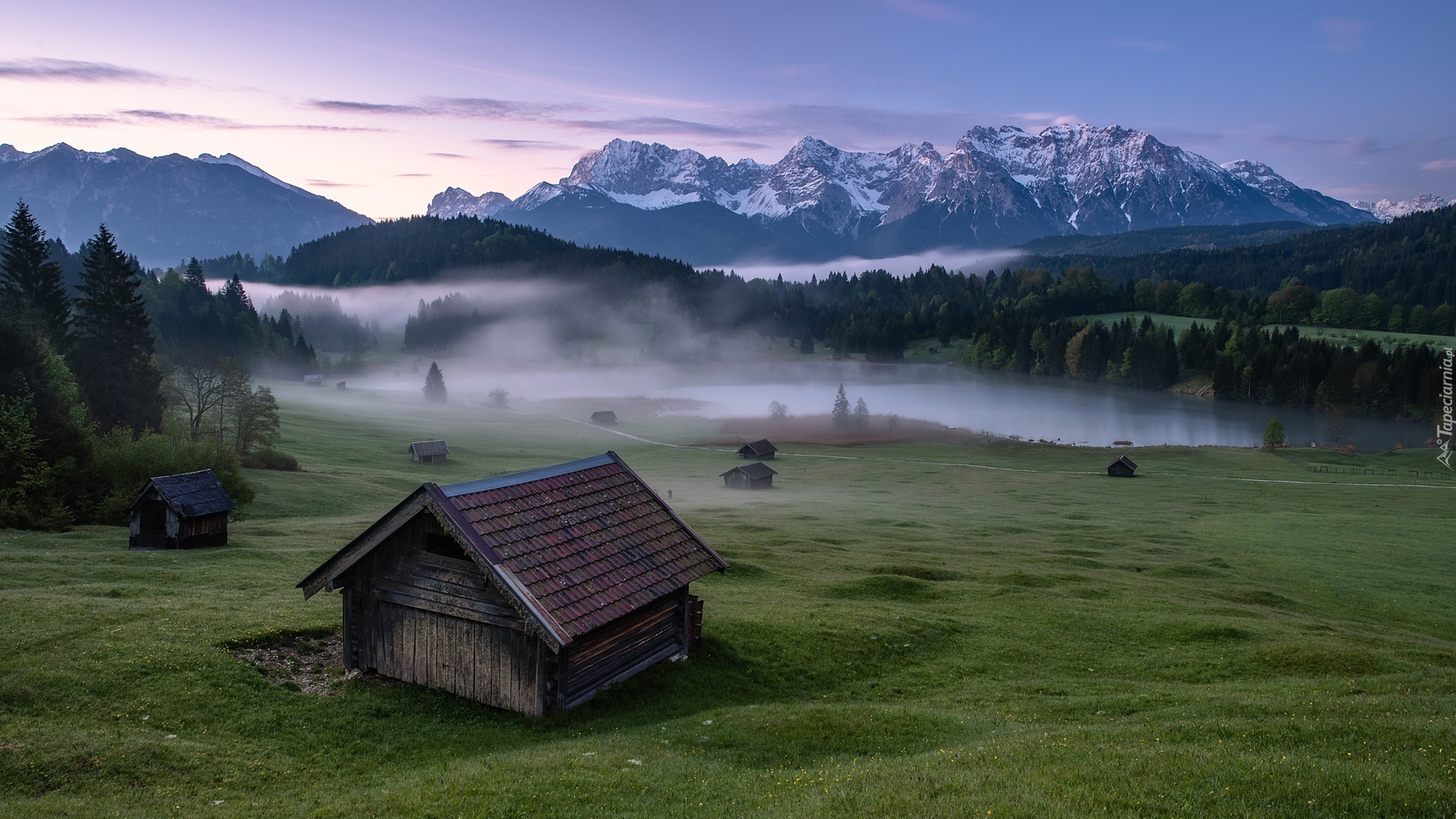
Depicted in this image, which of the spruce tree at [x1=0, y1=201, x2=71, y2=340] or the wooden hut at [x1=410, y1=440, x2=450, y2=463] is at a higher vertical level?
the spruce tree at [x1=0, y1=201, x2=71, y2=340]

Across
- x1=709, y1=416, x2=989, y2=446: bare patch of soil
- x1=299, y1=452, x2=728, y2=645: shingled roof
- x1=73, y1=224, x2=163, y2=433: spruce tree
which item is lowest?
x1=709, y1=416, x2=989, y2=446: bare patch of soil

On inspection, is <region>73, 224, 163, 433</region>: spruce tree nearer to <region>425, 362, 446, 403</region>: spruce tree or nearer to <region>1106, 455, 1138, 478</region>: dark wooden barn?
<region>425, 362, 446, 403</region>: spruce tree

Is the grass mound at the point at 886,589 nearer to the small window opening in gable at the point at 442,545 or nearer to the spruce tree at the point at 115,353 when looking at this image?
the small window opening in gable at the point at 442,545

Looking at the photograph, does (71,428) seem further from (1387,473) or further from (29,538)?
(1387,473)

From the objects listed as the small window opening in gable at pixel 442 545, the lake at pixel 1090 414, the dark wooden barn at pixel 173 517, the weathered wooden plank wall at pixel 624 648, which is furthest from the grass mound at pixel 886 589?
the lake at pixel 1090 414

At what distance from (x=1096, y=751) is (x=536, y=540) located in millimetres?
13916

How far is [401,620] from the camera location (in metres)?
22.4

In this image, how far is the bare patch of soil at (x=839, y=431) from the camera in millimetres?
130125

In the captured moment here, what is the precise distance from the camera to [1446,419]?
122 m

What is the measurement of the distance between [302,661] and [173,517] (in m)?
24.4

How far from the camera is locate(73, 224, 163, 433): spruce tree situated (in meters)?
70.6

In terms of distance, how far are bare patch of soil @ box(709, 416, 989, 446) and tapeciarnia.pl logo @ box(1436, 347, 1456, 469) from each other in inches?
2287

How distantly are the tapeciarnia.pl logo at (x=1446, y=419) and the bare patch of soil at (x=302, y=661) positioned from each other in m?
126

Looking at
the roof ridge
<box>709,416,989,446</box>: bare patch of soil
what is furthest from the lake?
the roof ridge
